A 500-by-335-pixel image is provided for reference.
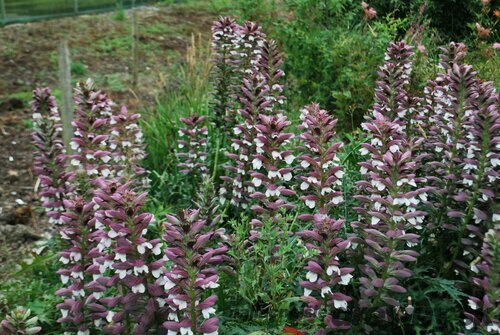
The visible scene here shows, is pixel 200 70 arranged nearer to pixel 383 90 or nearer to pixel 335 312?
pixel 383 90

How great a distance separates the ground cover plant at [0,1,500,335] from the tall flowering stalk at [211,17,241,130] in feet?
2.97

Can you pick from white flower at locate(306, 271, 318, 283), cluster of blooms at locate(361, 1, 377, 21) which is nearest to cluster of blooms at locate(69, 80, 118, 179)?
white flower at locate(306, 271, 318, 283)

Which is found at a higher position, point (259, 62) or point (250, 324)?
point (259, 62)

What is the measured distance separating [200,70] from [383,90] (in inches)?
135

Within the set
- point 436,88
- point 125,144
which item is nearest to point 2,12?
point 125,144

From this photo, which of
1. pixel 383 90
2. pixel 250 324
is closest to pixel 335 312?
pixel 250 324

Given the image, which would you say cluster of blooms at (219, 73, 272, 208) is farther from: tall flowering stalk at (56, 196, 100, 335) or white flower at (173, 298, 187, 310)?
white flower at (173, 298, 187, 310)

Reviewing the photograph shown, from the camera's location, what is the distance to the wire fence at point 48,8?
1046 cm

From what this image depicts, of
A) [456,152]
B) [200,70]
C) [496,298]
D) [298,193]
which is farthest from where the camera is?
[200,70]

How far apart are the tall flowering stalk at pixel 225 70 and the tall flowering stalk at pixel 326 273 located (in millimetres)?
2117

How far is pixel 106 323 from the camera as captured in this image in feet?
9.62

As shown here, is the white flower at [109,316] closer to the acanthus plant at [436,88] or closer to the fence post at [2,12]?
the acanthus plant at [436,88]

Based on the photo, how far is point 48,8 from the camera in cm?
1129

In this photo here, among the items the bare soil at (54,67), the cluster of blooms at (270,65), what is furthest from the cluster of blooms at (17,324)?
the cluster of blooms at (270,65)
